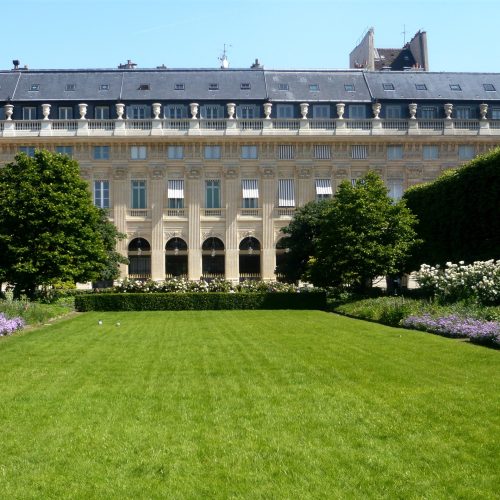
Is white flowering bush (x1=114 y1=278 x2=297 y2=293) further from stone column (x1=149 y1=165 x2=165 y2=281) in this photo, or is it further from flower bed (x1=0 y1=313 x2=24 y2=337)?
flower bed (x1=0 y1=313 x2=24 y2=337)

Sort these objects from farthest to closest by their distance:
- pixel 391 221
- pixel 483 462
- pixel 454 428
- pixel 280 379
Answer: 1. pixel 391 221
2. pixel 280 379
3. pixel 454 428
4. pixel 483 462

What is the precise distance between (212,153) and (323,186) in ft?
32.0

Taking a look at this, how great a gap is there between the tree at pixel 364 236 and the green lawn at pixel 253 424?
23174mm

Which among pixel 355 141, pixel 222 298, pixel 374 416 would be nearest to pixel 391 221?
pixel 222 298

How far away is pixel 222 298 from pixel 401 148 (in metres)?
28.0

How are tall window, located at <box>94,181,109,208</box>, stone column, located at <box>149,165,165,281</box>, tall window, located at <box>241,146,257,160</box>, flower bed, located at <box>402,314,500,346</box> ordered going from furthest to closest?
tall window, located at <box>241,146,257,160</box>, stone column, located at <box>149,165,165,281</box>, tall window, located at <box>94,181,109,208</box>, flower bed, located at <box>402,314,500,346</box>

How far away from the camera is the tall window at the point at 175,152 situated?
6506 cm

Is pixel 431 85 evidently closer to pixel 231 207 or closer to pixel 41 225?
pixel 231 207

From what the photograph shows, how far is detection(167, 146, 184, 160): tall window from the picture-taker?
213 feet

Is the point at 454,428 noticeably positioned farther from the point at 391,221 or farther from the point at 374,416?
the point at 391,221

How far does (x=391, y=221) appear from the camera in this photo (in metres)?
41.1

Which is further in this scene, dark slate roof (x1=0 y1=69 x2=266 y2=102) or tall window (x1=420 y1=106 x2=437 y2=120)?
tall window (x1=420 y1=106 x2=437 y2=120)

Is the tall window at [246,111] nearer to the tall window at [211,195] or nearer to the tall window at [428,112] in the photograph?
the tall window at [211,195]

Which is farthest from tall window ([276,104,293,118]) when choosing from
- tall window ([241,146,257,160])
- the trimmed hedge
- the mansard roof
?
the trimmed hedge
